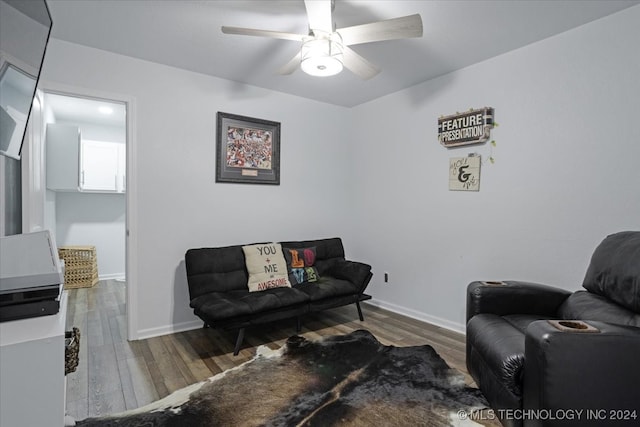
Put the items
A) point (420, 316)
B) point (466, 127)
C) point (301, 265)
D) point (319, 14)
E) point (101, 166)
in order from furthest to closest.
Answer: point (101, 166) → point (420, 316) → point (301, 265) → point (466, 127) → point (319, 14)

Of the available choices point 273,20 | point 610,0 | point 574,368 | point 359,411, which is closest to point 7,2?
point 273,20

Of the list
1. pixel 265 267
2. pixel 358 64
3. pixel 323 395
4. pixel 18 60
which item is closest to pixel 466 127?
pixel 358 64

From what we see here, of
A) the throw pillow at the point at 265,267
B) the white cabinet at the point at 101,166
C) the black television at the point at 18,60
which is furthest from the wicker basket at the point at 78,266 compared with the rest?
the black television at the point at 18,60

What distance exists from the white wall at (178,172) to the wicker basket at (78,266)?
2.46 m

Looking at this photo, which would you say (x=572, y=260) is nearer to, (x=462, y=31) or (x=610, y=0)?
(x=610, y=0)

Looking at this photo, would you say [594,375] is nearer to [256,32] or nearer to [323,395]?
[323,395]

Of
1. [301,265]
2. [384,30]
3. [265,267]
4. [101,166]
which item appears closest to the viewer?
[384,30]

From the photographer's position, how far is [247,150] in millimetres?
3559

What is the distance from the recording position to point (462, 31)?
2.45 meters

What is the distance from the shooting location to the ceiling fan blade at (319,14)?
5.83 ft

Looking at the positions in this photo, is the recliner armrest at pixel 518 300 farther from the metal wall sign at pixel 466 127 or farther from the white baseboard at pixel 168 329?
the white baseboard at pixel 168 329

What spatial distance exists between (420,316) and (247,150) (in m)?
2.62

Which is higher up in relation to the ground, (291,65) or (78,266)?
(291,65)

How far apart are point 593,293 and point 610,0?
1871mm
